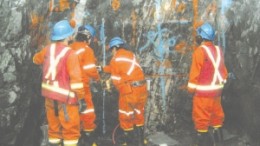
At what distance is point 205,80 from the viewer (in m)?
7.17

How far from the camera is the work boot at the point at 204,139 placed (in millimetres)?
7227

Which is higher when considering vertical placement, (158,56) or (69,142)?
(158,56)

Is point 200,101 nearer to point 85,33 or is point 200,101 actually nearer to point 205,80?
Result: point 205,80

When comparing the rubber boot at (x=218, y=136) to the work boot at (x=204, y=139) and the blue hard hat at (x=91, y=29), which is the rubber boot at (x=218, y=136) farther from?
the blue hard hat at (x=91, y=29)

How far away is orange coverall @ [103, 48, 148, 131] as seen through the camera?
24.6ft

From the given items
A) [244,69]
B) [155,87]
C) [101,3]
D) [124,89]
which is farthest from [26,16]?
[244,69]

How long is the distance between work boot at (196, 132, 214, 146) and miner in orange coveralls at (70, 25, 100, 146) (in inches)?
65.3

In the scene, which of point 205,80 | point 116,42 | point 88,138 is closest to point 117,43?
point 116,42

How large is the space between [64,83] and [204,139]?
2260 mm

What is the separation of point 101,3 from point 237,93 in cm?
266

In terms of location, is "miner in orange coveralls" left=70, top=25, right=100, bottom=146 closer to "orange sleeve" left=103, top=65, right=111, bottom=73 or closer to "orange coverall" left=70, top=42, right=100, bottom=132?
"orange coverall" left=70, top=42, right=100, bottom=132

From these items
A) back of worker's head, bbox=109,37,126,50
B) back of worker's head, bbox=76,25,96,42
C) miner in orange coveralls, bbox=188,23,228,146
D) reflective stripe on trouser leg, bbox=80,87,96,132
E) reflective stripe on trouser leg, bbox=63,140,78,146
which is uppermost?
back of worker's head, bbox=76,25,96,42

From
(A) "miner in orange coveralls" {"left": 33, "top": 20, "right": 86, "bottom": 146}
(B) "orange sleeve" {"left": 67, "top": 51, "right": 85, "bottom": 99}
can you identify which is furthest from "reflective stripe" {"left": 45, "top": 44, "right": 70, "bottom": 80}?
(B) "orange sleeve" {"left": 67, "top": 51, "right": 85, "bottom": 99}

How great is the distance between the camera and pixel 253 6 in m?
7.76
